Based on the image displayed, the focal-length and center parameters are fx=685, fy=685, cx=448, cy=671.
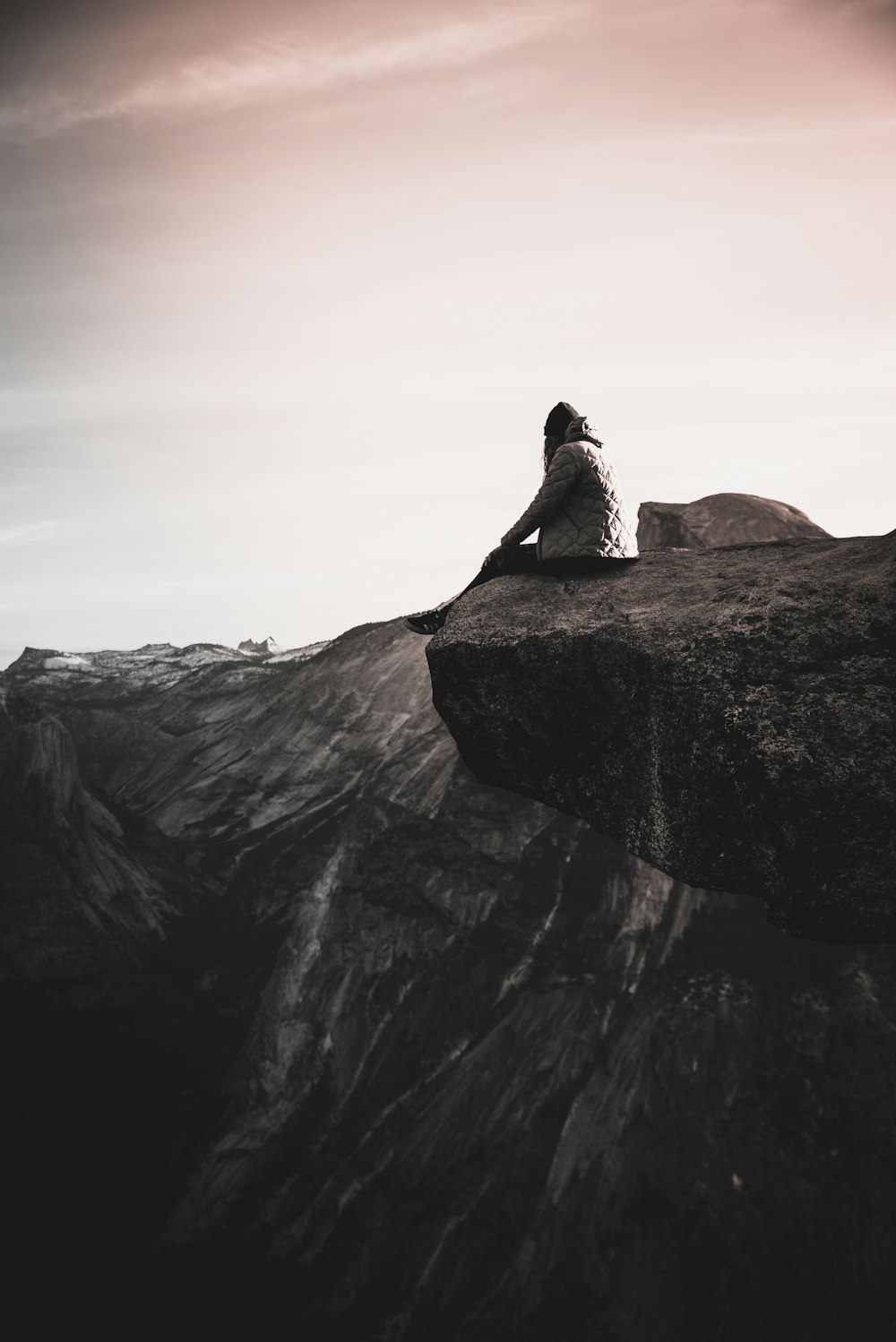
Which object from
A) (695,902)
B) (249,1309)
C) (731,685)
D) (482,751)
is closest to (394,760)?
(695,902)

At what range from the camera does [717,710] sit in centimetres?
516

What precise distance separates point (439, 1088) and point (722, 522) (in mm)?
15927

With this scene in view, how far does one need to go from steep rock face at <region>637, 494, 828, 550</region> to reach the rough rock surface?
11.7 meters

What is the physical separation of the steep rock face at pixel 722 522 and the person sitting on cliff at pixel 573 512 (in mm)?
11158

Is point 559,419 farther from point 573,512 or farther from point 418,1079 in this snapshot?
point 418,1079

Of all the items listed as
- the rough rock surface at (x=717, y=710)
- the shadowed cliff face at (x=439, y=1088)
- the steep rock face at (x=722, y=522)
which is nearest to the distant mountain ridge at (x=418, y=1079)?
the shadowed cliff face at (x=439, y=1088)

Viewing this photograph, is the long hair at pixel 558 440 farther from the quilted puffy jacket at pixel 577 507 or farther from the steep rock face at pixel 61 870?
the steep rock face at pixel 61 870

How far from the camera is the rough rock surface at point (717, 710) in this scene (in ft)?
15.3

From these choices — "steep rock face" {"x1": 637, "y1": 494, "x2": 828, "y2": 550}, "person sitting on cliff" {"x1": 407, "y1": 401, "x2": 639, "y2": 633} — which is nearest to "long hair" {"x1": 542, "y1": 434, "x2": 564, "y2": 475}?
"person sitting on cliff" {"x1": 407, "y1": 401, "x2": 639, "y2": 633}

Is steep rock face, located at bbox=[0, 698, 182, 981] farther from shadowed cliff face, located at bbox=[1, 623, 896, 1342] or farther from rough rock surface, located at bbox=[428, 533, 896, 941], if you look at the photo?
rough rock surface, located at bbox=[428, 533, 896, 941]

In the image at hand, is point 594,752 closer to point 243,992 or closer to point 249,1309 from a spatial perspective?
point 249,1309

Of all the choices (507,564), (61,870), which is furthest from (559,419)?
(61,870)

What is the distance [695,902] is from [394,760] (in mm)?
9633

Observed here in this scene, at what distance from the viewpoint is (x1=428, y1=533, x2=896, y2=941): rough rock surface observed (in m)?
4.68
